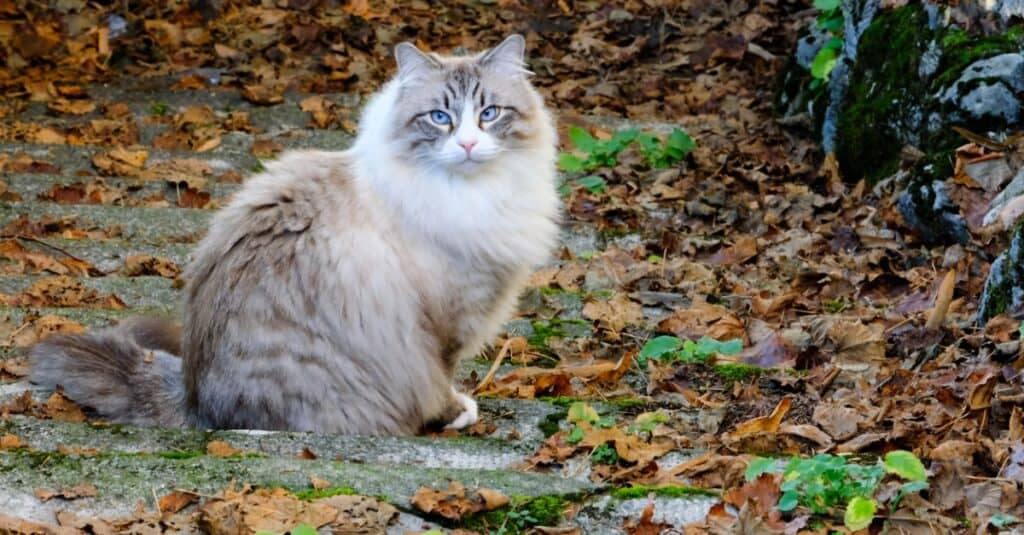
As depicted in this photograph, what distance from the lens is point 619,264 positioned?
6.25 m

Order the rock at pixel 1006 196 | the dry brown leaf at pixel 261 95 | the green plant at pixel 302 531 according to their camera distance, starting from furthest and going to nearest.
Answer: the dry brown leaf at pixel 261 95 → the rock at pixel 1006 196 → the green plant at pixel 302 531

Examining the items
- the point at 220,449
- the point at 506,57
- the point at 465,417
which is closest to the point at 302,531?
the point at 220,449

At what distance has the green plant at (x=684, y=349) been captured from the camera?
4684 mm

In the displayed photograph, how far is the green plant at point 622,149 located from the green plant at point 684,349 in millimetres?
2943

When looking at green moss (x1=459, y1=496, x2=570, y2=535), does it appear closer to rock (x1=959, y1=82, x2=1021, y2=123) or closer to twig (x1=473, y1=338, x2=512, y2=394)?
twig (x1=473, y1=338, x2=512, y2=394)

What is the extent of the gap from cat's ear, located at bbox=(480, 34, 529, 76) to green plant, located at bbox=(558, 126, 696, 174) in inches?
116

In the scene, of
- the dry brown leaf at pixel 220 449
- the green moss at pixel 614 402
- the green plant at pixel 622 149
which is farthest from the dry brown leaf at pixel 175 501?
the green plant at pixel 622 149

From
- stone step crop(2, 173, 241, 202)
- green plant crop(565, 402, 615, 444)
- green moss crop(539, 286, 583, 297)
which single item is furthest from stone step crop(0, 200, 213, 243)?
green plant crop(565, 402, 615, 444)

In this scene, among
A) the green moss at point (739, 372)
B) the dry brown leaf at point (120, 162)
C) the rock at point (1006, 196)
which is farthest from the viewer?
the dry brown leaf at point (120, 162)

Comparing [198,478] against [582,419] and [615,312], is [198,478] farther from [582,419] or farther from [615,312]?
[615,312]

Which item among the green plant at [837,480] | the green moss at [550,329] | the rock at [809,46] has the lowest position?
the green moss at [550,329]

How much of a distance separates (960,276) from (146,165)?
4217 mm

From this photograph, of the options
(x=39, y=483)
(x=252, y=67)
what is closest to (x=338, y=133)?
(x=252, y=67)

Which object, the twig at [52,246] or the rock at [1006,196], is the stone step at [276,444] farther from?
the rock at [1006,196]
